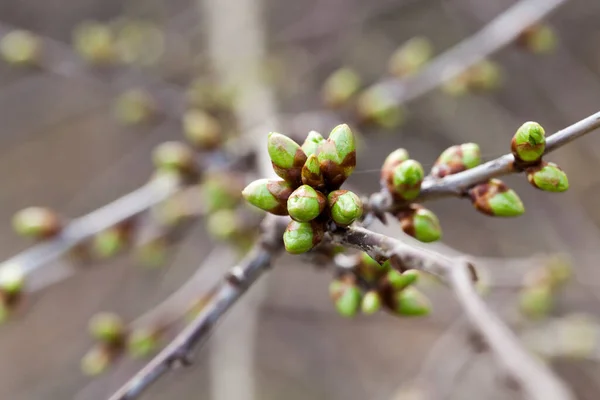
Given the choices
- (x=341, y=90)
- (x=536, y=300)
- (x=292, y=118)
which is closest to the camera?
(x=536, y=300)

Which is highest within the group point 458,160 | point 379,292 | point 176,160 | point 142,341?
point 176,160

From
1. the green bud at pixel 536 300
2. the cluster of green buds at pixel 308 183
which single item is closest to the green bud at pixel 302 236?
the cluster of green buds at pixel 308 183

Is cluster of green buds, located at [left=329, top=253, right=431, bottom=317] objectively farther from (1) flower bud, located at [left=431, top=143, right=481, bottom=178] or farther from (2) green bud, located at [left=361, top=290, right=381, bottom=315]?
(1) flower bud, located at [left=431, top=143, right=481, bottom=178]

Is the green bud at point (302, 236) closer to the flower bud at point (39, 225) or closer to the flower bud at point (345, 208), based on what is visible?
the flower bud at point (345, 208)

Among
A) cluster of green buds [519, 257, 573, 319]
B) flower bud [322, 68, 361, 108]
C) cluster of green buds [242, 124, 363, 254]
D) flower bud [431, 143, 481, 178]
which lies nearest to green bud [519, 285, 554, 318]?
cluster of green buds [519, 257, 573, 319]

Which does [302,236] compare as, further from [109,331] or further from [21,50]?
[21,50]

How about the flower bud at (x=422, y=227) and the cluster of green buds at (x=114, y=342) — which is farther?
the cluster of green buds at (x=114, y=342)

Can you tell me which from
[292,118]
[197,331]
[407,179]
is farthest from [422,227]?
[292,118]
